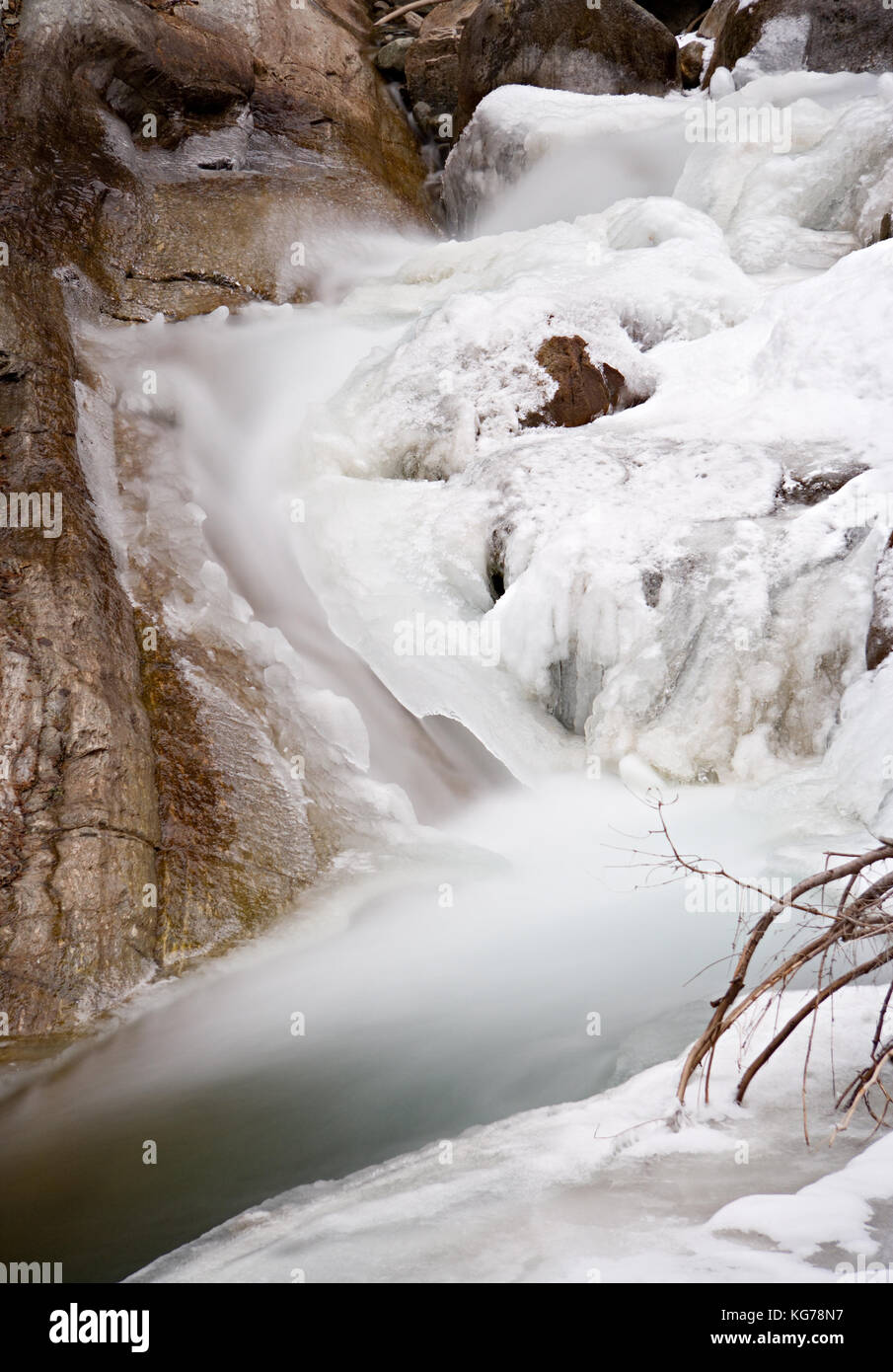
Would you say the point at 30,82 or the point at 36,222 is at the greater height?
the point at 30,82

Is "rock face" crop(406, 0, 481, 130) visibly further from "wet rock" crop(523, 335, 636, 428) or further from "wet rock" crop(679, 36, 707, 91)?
"wet rock" crop(523, 335, 636, 428)

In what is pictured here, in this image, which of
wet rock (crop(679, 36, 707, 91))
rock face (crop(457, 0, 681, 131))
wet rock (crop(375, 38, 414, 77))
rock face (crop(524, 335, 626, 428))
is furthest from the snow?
wet rock (crop(375, 38, 414, 77))

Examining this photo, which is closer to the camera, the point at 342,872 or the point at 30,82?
the point at 342,872

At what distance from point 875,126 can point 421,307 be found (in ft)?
12.1

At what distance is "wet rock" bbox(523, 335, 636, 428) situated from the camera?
6.64m

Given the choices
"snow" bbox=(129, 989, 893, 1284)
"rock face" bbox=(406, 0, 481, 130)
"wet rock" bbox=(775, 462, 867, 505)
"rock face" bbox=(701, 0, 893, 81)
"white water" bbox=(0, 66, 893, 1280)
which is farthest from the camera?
"rock face" bbox=(406, 0, 481, 130)

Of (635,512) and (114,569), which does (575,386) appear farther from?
(114,569)

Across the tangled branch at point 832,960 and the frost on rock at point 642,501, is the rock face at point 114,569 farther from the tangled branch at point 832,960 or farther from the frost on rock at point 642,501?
the tangled branch at point 832,960

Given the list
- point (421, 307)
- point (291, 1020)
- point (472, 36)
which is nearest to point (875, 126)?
point (421, 307)

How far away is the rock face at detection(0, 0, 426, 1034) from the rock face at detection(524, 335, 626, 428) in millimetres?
2666

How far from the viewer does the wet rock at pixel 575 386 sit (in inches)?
261

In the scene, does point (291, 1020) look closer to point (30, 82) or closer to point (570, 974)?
point (570, 974)

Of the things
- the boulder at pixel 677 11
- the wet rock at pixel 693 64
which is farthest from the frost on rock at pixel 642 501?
the boulder at pixel 677 11

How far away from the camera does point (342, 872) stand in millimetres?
4445
